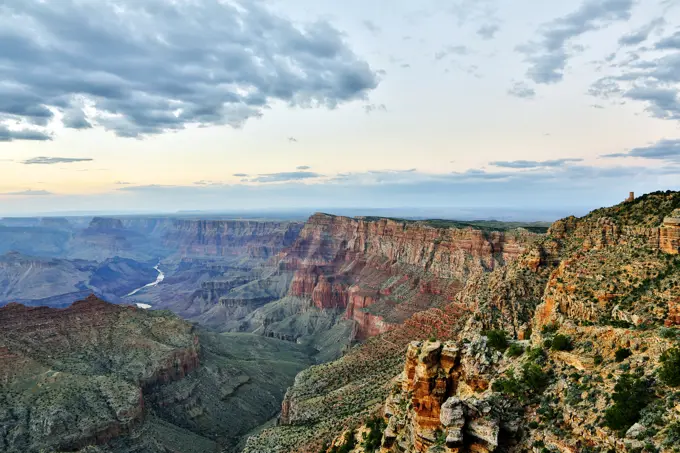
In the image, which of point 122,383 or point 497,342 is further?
point 122,383

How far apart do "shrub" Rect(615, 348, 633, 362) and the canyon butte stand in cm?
6

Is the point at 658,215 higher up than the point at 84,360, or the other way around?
the point at 658,215

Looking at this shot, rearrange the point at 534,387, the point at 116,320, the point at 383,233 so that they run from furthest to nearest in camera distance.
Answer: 1. the point at 383,233
2. the point at 116,320
3. the point at 534,387

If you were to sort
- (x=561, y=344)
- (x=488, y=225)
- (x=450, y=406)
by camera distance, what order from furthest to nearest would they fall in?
(x=488, y=225), (x=561, y=344), (x=450, y=406)

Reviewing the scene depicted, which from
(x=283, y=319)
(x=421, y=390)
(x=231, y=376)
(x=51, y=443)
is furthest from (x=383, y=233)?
(x=421, y=390)

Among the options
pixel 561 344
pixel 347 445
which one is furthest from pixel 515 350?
pixel 347 445

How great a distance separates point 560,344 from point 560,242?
30594 millimetres

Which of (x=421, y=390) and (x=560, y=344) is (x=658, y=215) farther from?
(x=421, y=390)

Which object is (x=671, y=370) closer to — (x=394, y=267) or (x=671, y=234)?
(x=671, y=234)

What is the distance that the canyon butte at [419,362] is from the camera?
877 inches

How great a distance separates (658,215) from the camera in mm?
39188

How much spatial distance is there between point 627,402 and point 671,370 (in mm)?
2544

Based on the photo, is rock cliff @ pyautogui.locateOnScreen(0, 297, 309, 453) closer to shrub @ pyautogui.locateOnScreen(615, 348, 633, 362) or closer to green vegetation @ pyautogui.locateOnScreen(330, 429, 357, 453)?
green vegetation @ pyautogui.locateOnScreen(330, 429, 357, 453)

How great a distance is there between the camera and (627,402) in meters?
20.0
